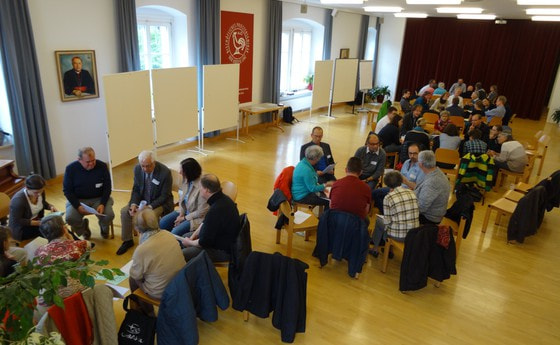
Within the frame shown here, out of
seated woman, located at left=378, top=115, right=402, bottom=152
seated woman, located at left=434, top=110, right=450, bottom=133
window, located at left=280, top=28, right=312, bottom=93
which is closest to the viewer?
seated woman, located at left=378, top=115, right=402, bottom=152

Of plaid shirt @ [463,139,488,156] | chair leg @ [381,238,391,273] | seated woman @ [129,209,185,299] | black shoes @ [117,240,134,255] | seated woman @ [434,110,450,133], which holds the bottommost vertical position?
black shoes @ [117,240,134,255]

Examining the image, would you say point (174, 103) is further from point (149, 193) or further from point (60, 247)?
point (60, 247)

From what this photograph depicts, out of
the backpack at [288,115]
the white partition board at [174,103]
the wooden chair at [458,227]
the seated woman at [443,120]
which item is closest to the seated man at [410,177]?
the wooden chair at [458,227]

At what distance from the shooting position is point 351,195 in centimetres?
384

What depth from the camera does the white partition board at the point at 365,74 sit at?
527 inches

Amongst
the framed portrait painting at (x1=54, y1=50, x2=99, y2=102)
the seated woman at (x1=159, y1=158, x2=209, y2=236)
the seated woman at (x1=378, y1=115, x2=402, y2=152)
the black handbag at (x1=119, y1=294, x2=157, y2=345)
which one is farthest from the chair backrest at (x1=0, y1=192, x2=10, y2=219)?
the seated woman at (x1=378, y1=115, x2=402, y2=152)

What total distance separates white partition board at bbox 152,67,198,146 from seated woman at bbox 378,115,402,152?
3543 millimetres

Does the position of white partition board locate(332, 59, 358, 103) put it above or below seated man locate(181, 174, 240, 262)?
above

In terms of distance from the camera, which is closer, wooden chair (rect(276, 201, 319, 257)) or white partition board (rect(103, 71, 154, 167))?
wooden chair (rect(276, 201, 319, 257))

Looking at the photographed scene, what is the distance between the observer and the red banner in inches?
337

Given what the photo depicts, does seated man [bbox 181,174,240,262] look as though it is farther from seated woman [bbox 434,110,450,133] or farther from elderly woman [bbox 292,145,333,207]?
seated woman [bbox 434,110,450,133]

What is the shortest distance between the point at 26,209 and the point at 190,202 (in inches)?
61.3

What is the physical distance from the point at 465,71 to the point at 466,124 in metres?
7.40

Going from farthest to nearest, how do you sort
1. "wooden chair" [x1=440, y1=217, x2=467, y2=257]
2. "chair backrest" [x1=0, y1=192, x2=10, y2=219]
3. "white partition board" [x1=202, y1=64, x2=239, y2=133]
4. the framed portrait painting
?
"white partition board" [x1=202, y1=64, x2=239, y2=133]
the framed portrait painting
"wooden chair" [x1=440, y1=217, x2=467, y2=257]
"chair backrest" [x1=0, y1=192, x2=10, y2=219]
